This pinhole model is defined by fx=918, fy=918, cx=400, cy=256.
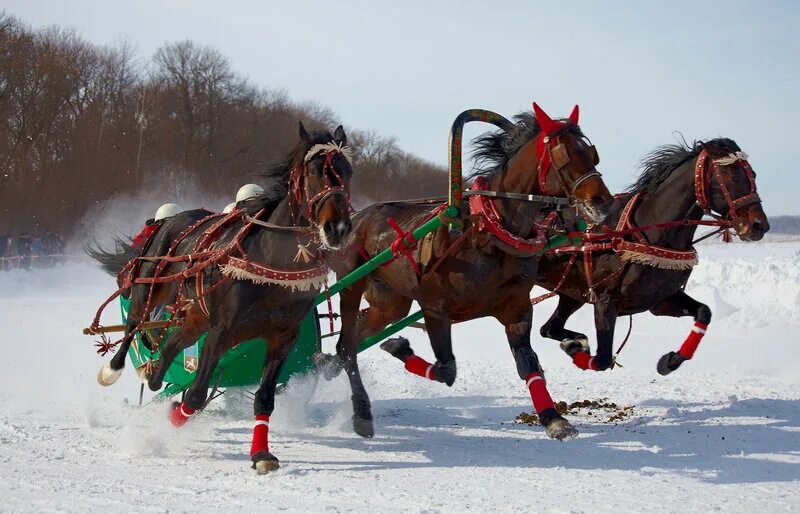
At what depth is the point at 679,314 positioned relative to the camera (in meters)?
7.96

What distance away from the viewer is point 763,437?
6930 millimetres

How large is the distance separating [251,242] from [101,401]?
327 cm

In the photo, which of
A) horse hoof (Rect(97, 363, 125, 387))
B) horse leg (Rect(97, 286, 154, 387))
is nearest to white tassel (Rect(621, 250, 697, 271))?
horse leg (Rect(97, 286, 154, 387))

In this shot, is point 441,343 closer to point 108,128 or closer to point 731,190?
point 731,190

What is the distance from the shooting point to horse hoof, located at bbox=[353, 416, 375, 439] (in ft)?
23.2

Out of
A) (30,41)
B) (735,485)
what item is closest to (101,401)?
(735,485)

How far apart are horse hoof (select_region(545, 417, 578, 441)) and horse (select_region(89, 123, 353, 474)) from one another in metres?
1.76

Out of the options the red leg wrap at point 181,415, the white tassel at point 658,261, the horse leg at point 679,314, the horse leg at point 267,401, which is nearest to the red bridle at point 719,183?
the white tassel at point 658,261

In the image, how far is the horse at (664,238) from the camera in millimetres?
7273

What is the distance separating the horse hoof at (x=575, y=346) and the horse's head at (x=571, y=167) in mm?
2053

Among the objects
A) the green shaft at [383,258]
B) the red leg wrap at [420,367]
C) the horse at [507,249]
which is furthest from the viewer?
the red leg wrap at [420,367]

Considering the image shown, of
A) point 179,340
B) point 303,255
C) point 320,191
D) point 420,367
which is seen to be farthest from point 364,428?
point 320,191

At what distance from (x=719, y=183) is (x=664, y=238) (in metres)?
0.60

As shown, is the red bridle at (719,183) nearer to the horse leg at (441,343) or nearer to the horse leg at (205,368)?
the horse leg at (441,343)
